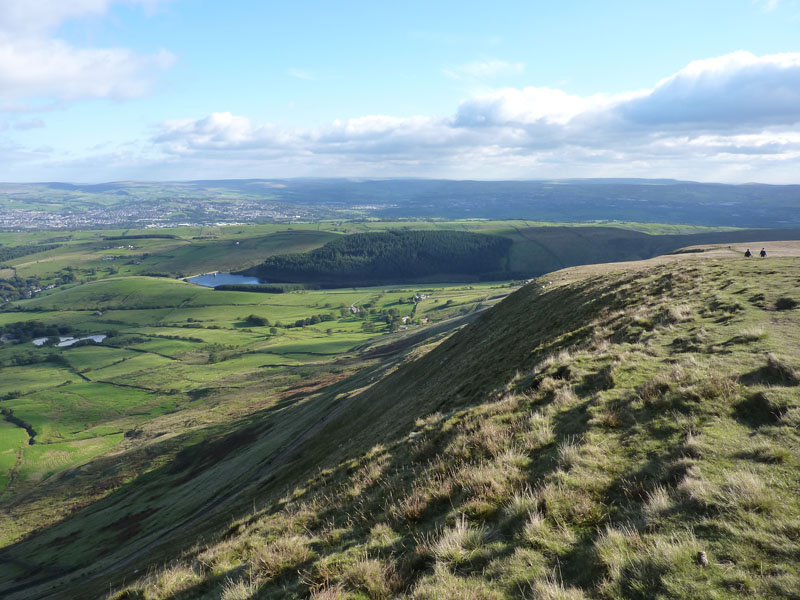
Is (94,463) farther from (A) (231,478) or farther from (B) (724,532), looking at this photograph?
(B) (724,532)

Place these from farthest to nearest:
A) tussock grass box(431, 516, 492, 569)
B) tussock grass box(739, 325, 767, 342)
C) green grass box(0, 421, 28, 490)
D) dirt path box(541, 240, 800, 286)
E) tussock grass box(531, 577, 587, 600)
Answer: green grass box(0, 421, 28, 490), dirt path box(541, 240, 800, 286), tussock grass box(739, 325, 767, 342), tussock grass box(431, 516, 492, 569), tussock grass box(531, 577, 587, 600)

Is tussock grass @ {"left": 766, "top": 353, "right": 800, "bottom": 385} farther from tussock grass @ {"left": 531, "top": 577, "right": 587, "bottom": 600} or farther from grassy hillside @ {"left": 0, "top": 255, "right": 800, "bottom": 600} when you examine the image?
tussock grass @ {"left": 531, "top": 577, "right": 587, "bottom": 600}

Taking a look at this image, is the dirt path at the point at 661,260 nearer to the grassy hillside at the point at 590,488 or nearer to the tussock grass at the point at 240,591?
the grassy hillside at the point at 590,488

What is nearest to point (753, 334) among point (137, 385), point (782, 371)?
point (782, 371)

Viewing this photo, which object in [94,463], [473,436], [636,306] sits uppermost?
[636,306]

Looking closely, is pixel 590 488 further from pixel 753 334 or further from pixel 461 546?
pixel 753 334

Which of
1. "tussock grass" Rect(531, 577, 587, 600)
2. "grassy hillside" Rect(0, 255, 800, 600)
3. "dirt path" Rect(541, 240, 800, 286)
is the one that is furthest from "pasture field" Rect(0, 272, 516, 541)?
"tussock grass" Rect(531, 577, 587, 600)

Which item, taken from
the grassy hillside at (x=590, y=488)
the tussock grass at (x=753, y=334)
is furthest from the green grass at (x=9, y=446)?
the tussock grass at (x=753, y=334)

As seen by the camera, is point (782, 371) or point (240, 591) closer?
point (240, 591)

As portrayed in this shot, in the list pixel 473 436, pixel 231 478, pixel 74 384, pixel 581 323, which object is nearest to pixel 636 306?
pixel 581 323
